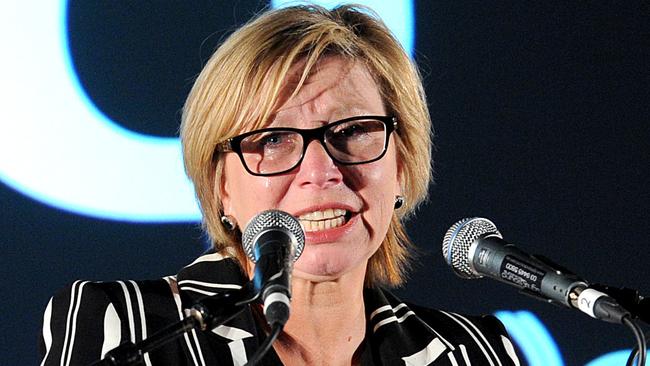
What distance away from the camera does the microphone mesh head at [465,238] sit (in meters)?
1.65

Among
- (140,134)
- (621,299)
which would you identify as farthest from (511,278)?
(140,134)

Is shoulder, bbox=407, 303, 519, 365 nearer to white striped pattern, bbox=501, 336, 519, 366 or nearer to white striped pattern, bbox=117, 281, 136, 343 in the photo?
white striped pattern, bbox=501, 336, 519, 366

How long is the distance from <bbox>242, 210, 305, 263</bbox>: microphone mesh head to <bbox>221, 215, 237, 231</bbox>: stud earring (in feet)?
2.22

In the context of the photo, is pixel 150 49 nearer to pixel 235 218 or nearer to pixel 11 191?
pixel 11 191

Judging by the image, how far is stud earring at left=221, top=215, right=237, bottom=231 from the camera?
2.25 m

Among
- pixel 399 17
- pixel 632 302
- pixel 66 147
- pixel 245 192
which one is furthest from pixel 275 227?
pixel 399 17

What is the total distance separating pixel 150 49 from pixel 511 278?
1.49 meters

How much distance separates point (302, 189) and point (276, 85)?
0.21 meters

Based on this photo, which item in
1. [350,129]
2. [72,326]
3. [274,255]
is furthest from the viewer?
[350,129]

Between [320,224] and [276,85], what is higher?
[276,85]

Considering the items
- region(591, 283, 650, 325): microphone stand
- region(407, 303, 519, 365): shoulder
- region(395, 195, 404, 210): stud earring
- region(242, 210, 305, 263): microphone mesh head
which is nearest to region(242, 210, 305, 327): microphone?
region(242, 210, 305, 263): microphone mesh head

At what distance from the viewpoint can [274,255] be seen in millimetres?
1449

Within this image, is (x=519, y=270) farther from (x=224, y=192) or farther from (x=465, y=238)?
(x=224, y=192)

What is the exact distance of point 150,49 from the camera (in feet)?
9.05
